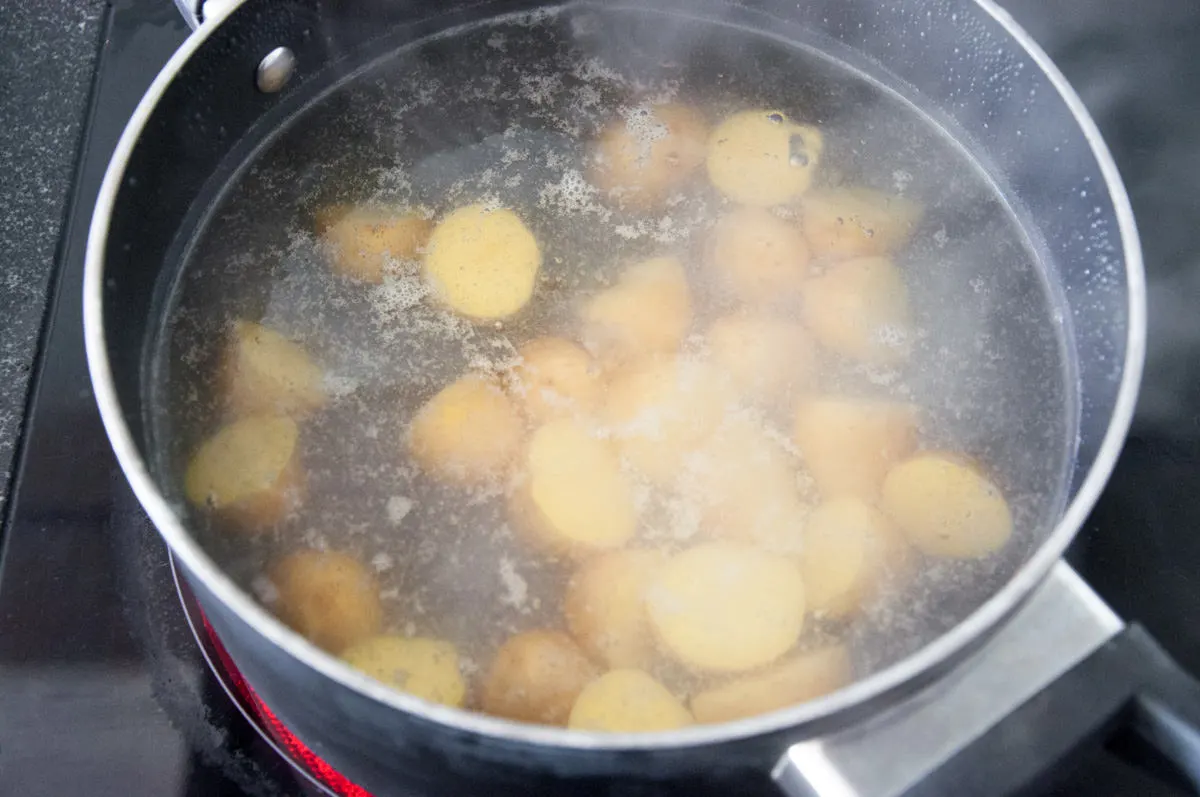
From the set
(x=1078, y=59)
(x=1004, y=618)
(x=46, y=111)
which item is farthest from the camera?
(x=46, y=111)

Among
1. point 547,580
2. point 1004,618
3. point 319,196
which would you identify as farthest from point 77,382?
point 1004,618

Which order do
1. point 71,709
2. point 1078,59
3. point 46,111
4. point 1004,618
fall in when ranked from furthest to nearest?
point 46,111, point 1078,59, point 71,709, point 1004,618

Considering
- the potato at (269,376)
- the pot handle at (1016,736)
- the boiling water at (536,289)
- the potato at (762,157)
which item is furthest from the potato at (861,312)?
the potato at (269,376)

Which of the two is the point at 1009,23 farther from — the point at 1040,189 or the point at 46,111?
the point at 46,111

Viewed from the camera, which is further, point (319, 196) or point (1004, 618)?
point (319, 196)

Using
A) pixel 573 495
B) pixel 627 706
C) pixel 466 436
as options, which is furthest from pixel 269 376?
pixel 627 706

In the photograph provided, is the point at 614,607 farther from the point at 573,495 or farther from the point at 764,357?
the point at 764,357

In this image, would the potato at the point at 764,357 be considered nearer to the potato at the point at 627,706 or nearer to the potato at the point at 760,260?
the potato at the point at 760,260

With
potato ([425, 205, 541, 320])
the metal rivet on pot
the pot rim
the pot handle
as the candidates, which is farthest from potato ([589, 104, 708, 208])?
the pot handle
